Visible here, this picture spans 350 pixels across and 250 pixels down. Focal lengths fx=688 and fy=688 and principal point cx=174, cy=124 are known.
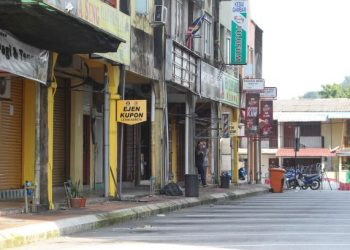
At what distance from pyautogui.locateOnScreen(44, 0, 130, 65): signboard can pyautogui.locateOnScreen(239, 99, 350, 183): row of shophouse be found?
125ft

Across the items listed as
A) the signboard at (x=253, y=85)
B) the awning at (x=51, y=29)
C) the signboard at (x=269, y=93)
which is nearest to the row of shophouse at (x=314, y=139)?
the signboard at (x=269, y=93)

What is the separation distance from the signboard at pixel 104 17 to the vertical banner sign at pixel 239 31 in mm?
13425

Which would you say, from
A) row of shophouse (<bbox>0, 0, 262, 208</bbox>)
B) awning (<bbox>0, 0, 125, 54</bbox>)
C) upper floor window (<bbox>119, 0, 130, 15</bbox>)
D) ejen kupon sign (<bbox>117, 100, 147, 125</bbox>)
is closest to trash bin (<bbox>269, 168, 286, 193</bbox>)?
row of shophouse (<bbox>0, 0, 262, 208</bbox>)

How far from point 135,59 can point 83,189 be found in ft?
15.4

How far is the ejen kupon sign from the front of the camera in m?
19.5

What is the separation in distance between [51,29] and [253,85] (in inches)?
977

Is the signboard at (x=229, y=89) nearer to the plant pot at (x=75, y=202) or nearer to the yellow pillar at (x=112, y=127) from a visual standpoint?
the yellow pillar at (x=112, y=127)

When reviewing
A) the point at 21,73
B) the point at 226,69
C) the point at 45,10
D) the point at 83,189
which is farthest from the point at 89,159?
the point at 226,69

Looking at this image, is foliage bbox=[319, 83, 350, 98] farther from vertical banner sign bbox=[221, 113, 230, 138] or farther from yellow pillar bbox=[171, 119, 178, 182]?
vertical banner sign bbox=[221, 113, 230, 138]

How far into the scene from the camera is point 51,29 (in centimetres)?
1447

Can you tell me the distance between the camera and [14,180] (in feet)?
61.6

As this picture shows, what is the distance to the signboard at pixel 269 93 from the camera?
4116 centimetres

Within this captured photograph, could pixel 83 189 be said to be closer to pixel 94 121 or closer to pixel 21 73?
pixel 94 121

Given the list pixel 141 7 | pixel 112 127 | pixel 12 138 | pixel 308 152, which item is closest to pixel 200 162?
pixel 141 7
